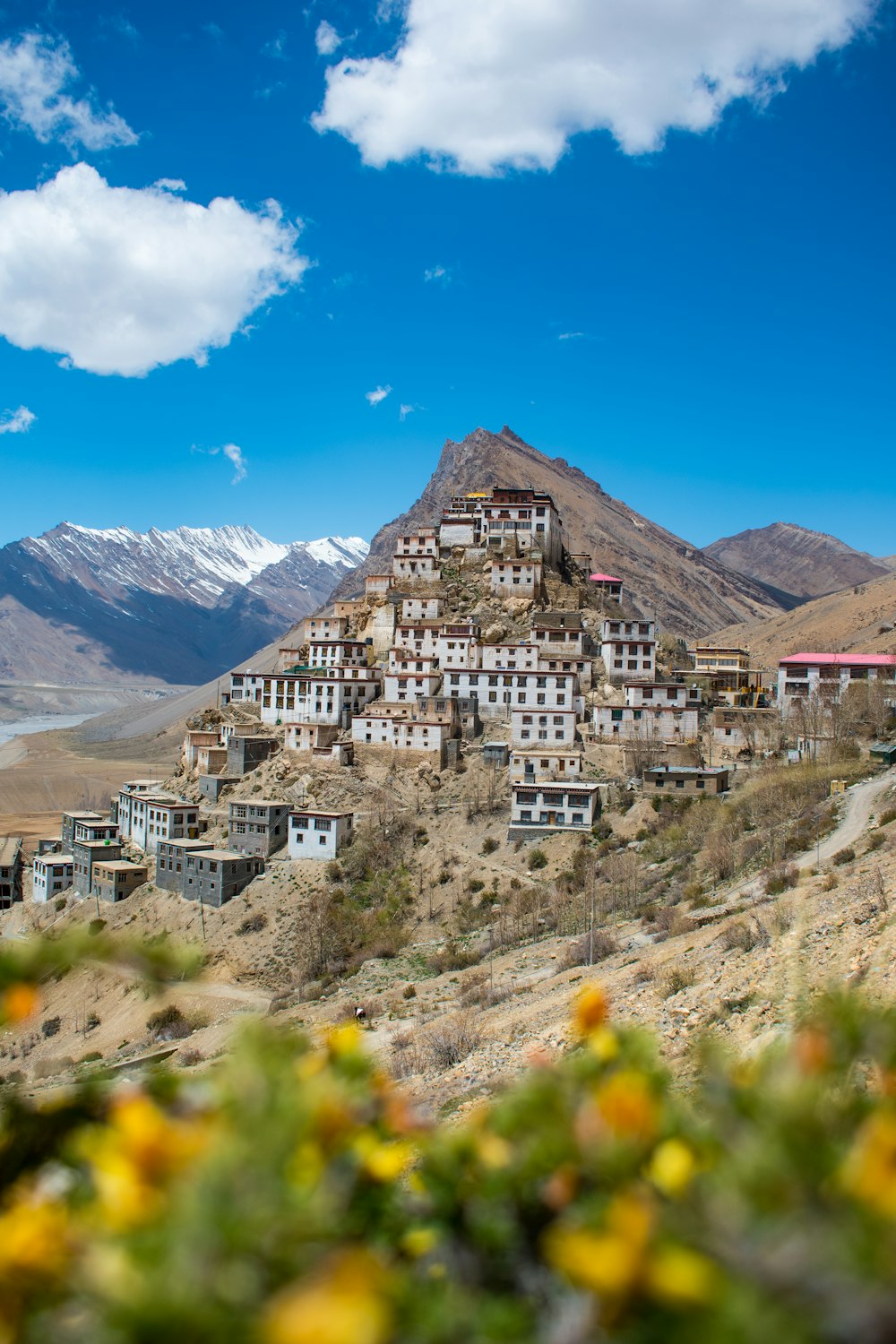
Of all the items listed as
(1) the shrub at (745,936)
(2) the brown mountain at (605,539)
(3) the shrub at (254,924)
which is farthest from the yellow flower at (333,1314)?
(2) the brown mountain at (605,539)

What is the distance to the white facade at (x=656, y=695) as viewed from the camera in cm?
4881

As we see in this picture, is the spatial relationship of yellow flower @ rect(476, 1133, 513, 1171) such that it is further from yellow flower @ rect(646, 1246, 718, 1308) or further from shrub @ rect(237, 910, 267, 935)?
shrub @ rect(237, 910, 267, 935)

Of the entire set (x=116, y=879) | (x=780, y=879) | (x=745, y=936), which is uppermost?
(x=745, y=936)

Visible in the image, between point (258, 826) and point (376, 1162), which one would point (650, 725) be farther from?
point (376, 1162)

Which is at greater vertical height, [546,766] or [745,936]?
[546,766]

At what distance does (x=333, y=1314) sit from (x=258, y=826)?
46665 millimetres

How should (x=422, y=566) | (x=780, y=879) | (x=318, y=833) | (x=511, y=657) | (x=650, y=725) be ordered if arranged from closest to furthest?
1. (x=780, y=879)
2. (x=318, y=833)
3. (x=650, y=725)
4. (x=511, y=657)
5. (x=422, y=566)

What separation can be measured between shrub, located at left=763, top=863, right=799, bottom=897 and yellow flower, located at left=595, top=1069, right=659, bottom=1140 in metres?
20.7

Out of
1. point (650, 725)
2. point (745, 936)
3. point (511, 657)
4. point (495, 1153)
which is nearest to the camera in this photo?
point (495, 1153)

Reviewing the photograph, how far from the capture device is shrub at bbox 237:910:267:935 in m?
43.4

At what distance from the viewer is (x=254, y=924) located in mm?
43562

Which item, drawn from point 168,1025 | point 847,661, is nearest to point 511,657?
point 847,661

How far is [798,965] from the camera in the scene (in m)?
12.5

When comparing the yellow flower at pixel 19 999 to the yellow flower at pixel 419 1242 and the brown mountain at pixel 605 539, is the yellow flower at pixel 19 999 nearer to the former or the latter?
the yellow flower at pixel 419 1242
